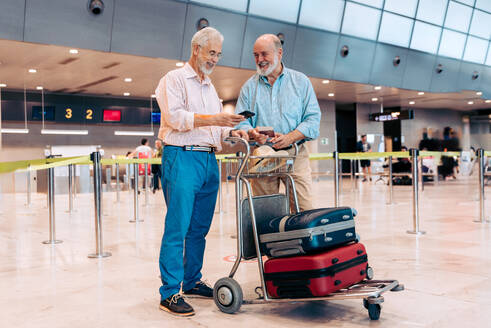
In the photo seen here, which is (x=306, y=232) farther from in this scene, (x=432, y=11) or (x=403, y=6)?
(x=432, y=11)

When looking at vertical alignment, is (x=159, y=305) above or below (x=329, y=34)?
below

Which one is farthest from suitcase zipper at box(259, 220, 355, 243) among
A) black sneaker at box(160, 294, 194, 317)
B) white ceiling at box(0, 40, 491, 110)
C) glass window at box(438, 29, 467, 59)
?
glass window at box(438, 29, 467, 59)

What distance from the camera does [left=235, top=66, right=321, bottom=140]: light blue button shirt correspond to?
3.38m

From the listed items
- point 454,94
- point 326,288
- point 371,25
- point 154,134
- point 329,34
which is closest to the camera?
point 326,288

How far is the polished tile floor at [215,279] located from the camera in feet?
9.23

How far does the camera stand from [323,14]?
15844mm

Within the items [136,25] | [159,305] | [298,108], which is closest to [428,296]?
[298,108]

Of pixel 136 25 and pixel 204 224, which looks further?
pixel 136 25

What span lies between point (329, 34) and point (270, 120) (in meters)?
13.7

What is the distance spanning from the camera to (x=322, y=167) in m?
22.5

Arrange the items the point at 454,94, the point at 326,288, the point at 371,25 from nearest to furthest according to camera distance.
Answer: the point at 326,288
the point at 371,25
the point at 454,94

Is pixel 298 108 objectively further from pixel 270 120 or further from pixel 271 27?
pixel 271 27

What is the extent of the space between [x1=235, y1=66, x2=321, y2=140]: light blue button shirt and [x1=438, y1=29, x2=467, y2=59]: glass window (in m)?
18.9

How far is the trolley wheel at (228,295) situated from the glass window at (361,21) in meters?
15.1
